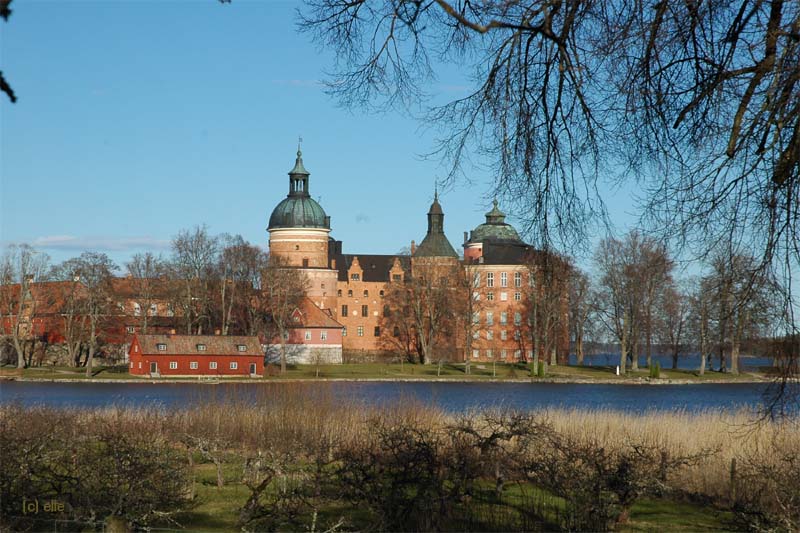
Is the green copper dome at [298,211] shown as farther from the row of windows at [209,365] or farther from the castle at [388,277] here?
the row of windows at [209,365]

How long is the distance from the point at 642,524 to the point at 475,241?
2673 inches

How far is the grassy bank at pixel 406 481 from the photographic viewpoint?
9.37 metres

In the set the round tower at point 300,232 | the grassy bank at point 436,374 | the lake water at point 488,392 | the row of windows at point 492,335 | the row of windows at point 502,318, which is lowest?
the lake water at point 488,392

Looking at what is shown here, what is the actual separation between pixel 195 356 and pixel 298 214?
24.6 meters

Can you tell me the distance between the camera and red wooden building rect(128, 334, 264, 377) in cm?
4959

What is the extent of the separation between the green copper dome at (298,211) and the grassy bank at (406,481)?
5762cm

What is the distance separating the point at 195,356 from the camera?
166 ft

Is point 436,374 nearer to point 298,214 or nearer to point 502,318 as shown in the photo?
point 502,318

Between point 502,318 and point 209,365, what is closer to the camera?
point 209,365

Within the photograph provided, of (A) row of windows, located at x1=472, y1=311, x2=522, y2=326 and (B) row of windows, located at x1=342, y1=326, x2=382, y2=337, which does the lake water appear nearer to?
(A) row of windows, located at x1=472, y1=311, x2=522, y2=326

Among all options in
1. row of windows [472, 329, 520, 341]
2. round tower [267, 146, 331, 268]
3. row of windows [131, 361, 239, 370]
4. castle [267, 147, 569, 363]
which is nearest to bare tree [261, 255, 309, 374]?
row of windows [131, 361, 239, 370]

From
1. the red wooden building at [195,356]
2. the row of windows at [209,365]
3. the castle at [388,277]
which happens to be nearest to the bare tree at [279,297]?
the red wooden building at [195,356]

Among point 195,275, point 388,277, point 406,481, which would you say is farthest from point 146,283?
point 406,481

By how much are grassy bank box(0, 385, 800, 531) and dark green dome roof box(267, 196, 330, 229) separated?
189 ft
